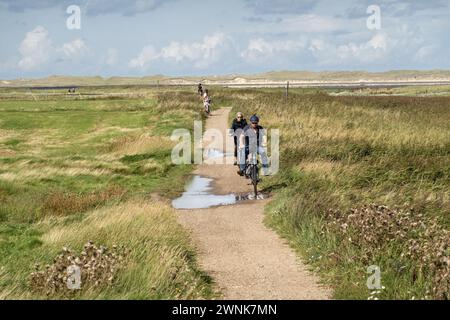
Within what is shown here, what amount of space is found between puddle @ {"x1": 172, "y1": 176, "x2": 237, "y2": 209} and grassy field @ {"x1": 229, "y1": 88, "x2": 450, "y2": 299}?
1.49 metres

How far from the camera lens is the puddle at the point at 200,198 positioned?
16016 millimetres

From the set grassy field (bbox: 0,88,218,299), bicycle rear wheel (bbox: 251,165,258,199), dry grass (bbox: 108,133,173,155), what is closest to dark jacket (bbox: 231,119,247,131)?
bicycle rear wheel (bbox: 251,165,258,199)

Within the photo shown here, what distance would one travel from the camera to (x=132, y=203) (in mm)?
14062

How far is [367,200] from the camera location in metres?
14.4

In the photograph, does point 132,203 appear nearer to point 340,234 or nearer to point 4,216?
point 4,216

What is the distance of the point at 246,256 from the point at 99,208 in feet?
17.8

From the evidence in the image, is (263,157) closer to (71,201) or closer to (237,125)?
(237,125)

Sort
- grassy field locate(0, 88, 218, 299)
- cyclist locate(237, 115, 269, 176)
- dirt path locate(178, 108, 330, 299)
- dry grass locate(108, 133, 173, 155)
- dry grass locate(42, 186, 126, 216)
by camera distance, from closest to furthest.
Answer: grassy field locate(0, 88, 218, 299) < dirt path locate(178, 108, 330, 299) < dry grass locate(42, 186, 126, 216) < cyclist locate(237, 115, 269, 176) < dry grass locate(108, 133, 173, 155)

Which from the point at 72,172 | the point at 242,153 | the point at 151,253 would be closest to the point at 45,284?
the point at 151,253

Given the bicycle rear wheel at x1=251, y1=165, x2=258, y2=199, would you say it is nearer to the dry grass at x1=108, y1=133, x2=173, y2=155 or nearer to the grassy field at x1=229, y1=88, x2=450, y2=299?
the grassy field at x1=229, y1=88, x2=450, y2=299

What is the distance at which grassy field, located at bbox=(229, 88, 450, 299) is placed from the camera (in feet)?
27.6

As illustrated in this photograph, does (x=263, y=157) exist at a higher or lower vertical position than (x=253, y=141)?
lower

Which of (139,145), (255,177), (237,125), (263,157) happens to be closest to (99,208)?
(255,177)

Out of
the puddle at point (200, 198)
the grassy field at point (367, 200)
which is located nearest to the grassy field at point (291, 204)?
the grassy field at point (367, 200)
